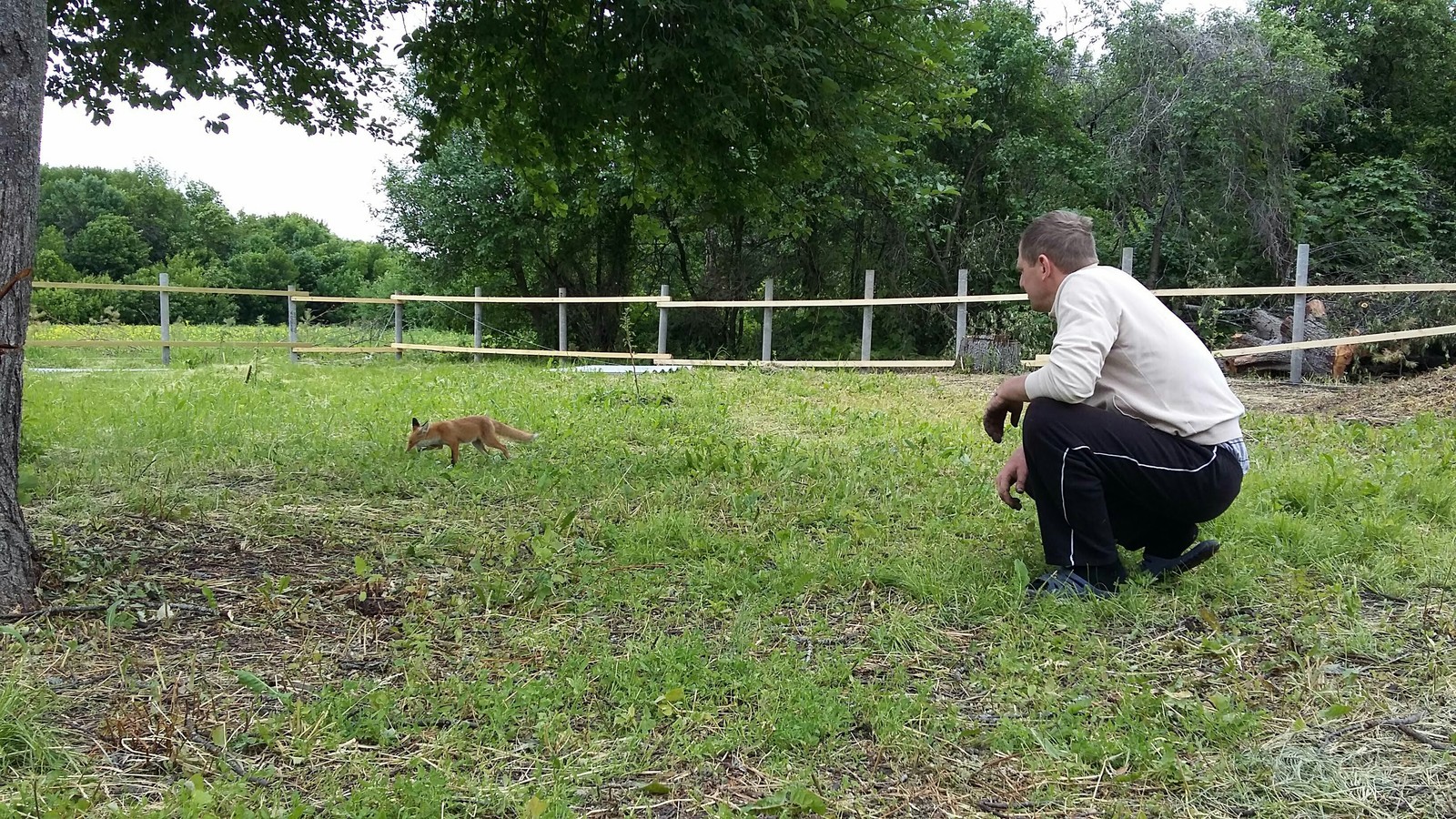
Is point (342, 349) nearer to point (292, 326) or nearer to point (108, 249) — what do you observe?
point (292, 326)

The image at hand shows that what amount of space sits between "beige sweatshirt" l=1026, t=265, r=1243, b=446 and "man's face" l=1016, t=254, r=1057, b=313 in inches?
3.5

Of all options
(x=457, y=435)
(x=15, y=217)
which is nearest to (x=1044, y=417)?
(x=15, y=217)

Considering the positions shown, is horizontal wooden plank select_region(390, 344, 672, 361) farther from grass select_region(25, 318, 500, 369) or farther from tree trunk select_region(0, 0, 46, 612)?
tree trunk select_region(0, 0, 46, 612)

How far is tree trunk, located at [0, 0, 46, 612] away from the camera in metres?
2.93

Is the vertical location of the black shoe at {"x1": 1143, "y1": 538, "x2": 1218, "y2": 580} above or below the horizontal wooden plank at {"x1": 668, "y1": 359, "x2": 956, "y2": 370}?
below

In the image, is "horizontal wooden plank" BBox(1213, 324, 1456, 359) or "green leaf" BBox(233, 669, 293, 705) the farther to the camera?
"horizontal wooden plank" BBox(1213, 324, 1456, 359)

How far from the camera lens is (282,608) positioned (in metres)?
3.19

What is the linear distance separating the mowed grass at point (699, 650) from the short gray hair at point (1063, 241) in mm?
1102

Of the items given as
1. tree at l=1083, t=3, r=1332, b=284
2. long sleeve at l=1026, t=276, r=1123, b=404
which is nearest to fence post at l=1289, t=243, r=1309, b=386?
tree at l=1083, t=3, r=1332, b=284

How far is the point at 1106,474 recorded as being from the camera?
10.2ft

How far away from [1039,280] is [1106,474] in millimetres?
686

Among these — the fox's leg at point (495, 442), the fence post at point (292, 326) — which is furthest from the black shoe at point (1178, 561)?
the fence post at point (292, 326)

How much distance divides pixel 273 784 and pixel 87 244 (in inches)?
1846

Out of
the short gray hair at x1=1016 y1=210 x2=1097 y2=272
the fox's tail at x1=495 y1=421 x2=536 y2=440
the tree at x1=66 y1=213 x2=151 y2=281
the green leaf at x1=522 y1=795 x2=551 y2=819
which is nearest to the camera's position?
the green leaf at x1=522 y1=795 x2=551 y2=819
